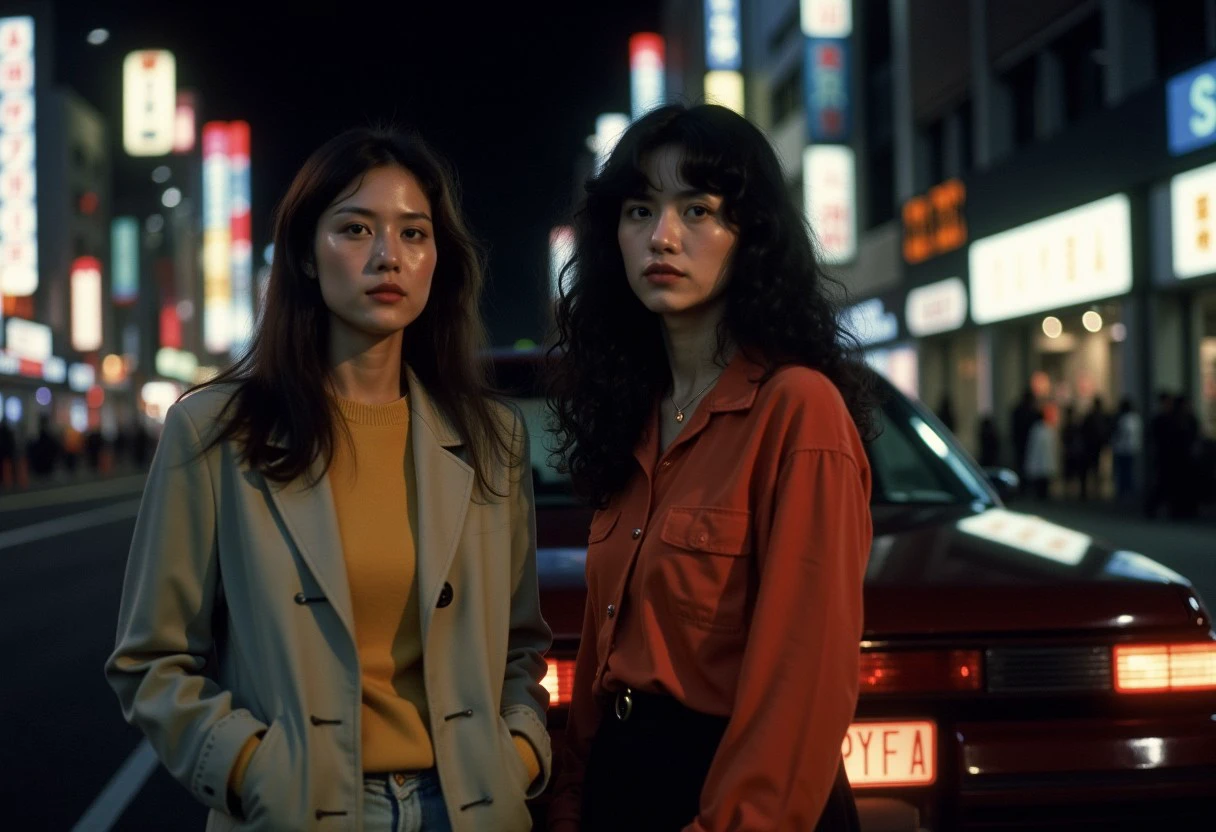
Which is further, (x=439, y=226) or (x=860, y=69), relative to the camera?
(x=860, y=69)

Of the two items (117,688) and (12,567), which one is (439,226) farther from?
(12,567)

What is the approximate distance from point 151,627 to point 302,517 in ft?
0.95

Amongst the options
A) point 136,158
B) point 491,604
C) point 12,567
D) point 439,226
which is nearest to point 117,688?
point 491,604

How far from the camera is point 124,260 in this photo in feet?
205

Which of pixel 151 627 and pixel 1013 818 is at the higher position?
pixel 151 627

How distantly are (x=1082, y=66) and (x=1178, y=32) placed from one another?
2.85m

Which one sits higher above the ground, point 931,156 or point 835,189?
point 931,156

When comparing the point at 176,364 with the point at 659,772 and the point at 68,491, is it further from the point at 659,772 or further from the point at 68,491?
the point at 659,772

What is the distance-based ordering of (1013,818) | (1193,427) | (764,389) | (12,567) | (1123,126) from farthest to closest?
(1123,126) < (1193,427) < (12,567) < (1013,818) < (764,389)

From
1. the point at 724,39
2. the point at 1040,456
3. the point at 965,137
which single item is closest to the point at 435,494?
the point at 1040,456

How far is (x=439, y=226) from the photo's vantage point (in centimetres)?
252

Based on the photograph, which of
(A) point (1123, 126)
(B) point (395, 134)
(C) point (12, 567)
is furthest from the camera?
(A) point (1123, 126)

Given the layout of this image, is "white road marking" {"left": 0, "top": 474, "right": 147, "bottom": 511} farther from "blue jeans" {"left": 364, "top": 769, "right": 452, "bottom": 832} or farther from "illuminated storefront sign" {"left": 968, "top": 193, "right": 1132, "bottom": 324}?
"blue jeans" {"left": 364, "top": 769, "right": 452, "bottom": 832}

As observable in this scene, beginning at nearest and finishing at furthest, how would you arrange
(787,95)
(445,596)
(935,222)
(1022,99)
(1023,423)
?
(445,596) → (1023,423) → (1022,99) → (935,222) → (787,95)
